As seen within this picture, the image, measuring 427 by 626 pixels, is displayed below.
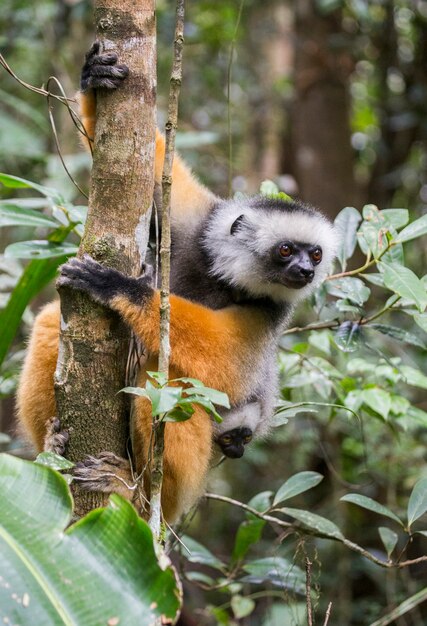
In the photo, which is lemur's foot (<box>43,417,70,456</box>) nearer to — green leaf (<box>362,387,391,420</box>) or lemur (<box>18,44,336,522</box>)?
lemur (<box>18,44,336,522</box>)

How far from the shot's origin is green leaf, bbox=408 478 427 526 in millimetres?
3340

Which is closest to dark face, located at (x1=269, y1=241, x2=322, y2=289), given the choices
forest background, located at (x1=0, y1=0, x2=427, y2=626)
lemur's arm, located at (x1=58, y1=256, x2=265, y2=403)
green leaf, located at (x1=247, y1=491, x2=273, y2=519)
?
lemur's arm, located at (x1=58, y1=256, x2=265, y2=403)

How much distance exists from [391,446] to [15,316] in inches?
166

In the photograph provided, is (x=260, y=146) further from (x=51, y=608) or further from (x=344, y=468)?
(x=51, y=608)

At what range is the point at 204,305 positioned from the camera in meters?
4.04

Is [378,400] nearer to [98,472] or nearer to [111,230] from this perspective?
[98,472]

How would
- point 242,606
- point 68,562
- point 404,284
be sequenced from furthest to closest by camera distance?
1. point 242,606
2. point 404,284
3. point 68,562

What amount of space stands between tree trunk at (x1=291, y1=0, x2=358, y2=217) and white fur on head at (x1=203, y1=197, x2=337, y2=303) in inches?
182

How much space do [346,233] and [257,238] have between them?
516 mm

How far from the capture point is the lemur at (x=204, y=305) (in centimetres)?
313

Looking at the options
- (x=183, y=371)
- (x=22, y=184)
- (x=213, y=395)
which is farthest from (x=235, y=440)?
(x=22, y=184)

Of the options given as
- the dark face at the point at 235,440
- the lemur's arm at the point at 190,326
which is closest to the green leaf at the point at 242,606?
the dark face at the point at 235,440

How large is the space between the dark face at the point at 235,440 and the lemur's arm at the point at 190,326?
239 mm

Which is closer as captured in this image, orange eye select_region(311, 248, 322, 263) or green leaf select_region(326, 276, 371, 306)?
green leaf select_region(326, 276, 371, 306)
